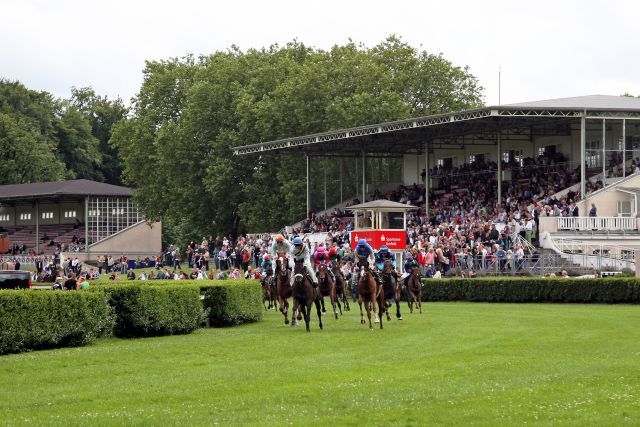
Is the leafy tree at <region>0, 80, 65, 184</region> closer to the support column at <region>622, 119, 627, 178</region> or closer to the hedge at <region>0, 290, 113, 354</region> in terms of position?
the support column at <region>622, 119, 627, 178</region>

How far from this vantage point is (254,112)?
219ft

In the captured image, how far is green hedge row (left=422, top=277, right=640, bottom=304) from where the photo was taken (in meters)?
34.1

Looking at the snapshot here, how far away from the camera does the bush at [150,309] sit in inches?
918

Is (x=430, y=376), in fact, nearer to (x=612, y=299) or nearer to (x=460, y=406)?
(x=460, y=406)

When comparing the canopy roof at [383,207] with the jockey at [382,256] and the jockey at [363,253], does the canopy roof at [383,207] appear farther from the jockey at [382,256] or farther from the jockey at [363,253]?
the jockey at [363,253]

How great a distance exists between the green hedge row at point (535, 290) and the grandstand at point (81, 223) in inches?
1517

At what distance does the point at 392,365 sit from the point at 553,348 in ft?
12.1

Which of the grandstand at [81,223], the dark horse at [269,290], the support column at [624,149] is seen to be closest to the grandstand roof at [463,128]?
the support column at [624,149]

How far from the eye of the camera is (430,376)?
15.3 meters

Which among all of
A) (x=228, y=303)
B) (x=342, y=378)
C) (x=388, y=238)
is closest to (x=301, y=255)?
(x=228, y=303)

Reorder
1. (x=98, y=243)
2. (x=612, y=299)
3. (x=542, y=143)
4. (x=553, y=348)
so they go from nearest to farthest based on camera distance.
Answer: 1. (x=553, y=348)
2. (x=612, y=299)
3. (x=542, y=143)
4. (x=98, y=243)

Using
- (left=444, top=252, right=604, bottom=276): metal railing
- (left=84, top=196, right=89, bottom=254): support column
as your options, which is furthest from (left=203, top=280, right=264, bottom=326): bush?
(left=84, top=196, right=89, bottom=254): support column

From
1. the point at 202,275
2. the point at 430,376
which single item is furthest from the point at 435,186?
the point at 430,376

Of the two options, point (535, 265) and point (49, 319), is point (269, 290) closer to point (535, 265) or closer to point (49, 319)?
point (535, 265)
